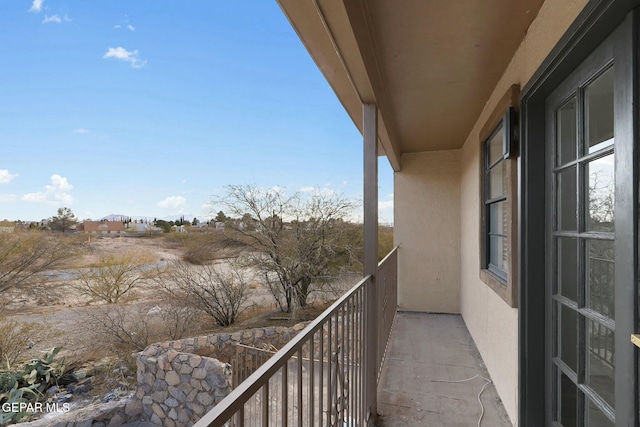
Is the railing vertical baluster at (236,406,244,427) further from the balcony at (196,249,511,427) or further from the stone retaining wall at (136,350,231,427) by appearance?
the stone retaining wall at (136,350,231,427)

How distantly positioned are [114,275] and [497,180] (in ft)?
31.8

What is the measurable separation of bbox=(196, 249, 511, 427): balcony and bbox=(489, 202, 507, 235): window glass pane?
3.20 feet

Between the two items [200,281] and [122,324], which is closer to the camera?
[122,324]

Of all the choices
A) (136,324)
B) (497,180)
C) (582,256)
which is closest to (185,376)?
(136,324)

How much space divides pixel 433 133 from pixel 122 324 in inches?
346

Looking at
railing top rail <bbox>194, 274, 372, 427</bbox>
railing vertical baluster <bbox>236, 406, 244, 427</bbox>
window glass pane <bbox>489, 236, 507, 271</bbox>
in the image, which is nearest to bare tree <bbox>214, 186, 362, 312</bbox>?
window glass pane <bbox>489, 236, 507, 271</bbox>

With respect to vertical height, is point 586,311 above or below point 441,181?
below

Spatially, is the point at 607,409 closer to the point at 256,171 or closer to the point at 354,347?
the point at 354,347

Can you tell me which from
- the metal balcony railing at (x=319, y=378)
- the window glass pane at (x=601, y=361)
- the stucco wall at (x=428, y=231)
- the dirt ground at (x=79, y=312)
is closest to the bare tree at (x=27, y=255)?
the dirt ground at (x=79, y=312)

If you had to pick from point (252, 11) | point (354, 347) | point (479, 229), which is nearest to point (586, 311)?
point (354, 347)

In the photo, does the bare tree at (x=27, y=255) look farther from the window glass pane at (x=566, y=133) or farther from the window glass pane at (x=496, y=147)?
the window glass pane at (x=566, y=133)

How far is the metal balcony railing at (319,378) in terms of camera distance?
551 millimetres

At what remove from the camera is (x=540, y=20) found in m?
1.43

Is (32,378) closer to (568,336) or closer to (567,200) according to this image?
(568,336)
